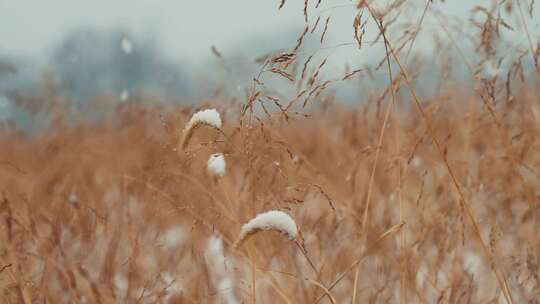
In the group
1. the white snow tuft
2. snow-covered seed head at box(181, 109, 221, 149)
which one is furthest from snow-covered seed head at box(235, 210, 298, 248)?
snow-covered seed head at box(181, 109, 221, 149)

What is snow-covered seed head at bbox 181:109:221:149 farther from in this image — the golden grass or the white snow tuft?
the white snow tuft

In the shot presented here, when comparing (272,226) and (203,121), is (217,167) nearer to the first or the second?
(203,121)

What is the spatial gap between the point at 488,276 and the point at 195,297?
2.78ft

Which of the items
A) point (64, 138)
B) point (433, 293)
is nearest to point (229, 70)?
point (433, 293)

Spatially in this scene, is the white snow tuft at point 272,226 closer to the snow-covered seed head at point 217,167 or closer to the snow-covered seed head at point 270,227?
the snow-covered seed head at point 270,227

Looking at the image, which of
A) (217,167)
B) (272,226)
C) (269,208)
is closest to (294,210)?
(269,208)

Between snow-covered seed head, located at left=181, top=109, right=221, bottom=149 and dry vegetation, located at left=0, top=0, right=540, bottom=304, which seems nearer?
snow-covered seed head, located at left=181, top=109, right=221, bottom=149

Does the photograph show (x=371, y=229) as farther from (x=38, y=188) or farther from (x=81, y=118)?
(x=81, y=118)

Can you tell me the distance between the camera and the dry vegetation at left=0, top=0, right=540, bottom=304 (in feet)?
4.17

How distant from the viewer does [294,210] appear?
2.21 m

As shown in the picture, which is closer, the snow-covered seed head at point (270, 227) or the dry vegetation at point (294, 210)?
the snow-covered seed head at point (270, 227)

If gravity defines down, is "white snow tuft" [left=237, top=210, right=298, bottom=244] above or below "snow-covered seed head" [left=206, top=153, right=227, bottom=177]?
below

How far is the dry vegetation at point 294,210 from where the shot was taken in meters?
1.27

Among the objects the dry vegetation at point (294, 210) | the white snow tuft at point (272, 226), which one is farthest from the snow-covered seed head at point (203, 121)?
the white snow tuft at point (272, 226)
